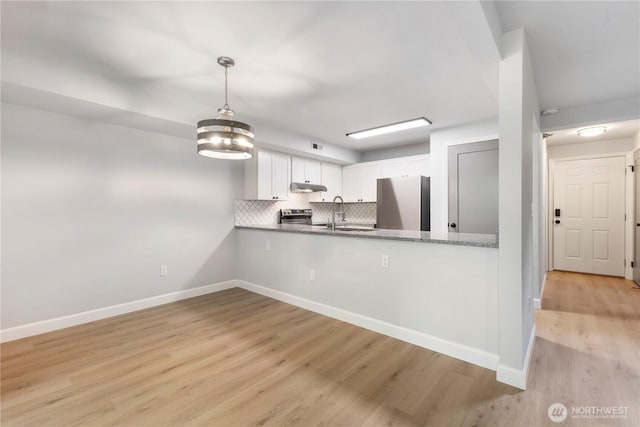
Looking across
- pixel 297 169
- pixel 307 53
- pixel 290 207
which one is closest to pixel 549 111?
pixel 307 53

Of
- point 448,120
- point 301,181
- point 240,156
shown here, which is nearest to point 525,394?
point 240,156

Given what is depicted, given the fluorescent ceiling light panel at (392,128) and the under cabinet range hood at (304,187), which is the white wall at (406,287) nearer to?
the under cabinet range hood at (304,187)

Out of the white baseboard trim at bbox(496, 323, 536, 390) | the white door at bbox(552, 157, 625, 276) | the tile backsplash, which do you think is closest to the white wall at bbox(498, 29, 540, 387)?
the white baseboard trim at bbox(496, 323, 536, 390)

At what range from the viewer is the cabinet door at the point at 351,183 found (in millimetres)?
5777

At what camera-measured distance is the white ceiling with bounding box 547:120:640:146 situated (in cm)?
414

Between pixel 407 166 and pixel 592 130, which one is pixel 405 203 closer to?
pixel 407 166

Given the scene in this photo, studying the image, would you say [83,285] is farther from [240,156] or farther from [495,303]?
[495,303]

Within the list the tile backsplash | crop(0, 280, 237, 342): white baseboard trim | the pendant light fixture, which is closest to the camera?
the pendant light fixture

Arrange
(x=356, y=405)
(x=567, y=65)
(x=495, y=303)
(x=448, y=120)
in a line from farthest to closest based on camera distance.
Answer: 1. (x=448, y=120)
2. (x=567, y=65)
3. (x=495, y=303)
4. (x=356, y=405)

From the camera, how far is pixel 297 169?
5.04 meters

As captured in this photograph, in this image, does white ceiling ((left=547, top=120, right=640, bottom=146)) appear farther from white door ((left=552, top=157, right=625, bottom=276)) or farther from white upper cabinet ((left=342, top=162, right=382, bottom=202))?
white upper cabinet ((left=342, top=162, right=382, bottom=202))

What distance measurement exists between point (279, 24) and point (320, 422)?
248cm

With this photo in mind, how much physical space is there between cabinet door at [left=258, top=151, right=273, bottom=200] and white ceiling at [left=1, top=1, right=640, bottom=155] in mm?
1137

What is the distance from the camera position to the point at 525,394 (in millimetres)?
1847
